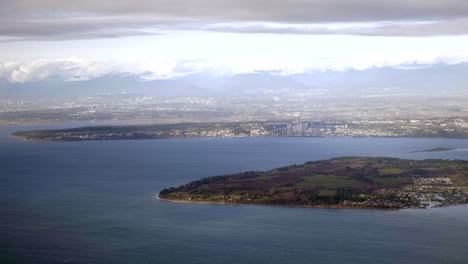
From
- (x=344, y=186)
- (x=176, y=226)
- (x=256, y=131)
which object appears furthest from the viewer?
(x=256, y=131)

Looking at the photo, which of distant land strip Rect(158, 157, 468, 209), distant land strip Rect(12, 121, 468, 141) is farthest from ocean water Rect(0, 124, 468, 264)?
distant land strip Rect(12, 121, 468, 141)

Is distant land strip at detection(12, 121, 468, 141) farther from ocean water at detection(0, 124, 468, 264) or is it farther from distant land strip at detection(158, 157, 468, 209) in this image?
distant land strip at detection(158, 157, 468, 209)

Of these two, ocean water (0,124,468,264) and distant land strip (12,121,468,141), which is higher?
distant land strip (12,121,468,141)

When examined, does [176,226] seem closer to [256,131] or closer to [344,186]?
[344,186]

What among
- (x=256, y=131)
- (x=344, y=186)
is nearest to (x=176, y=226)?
(x=344, y=186)

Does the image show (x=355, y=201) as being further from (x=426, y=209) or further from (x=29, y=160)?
(x=29, y=160)
